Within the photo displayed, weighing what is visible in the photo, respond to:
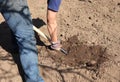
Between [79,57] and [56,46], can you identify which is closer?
[79,57]

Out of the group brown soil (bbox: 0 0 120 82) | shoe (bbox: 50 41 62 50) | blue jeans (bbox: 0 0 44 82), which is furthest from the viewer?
shoe (bbox: 50 41 62 50)

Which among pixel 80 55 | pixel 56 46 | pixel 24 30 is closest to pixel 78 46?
pixel 80 55

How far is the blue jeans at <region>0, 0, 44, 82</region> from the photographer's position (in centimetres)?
355

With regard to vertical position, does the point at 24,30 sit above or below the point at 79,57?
above

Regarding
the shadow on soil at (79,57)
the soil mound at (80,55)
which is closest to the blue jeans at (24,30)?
the shadow on soil at (79,57)

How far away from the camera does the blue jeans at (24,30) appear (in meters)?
3.55

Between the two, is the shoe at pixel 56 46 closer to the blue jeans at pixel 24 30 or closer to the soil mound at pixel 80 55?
the soil mound at pixel 80 55

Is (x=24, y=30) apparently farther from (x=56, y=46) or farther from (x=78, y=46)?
(x=78, y=46)

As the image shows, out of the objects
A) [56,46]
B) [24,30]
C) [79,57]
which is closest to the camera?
[24,30]

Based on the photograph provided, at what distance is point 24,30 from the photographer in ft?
12.0

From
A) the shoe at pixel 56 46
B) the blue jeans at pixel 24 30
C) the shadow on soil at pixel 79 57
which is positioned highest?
the blue jeans at pixel 24 30

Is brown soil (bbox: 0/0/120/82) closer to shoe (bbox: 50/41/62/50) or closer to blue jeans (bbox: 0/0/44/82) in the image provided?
shoe (bbox: 50/41/62/50)

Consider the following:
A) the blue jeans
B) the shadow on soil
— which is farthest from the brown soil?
the blue jeans

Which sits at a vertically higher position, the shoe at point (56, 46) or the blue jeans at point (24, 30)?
the blue jeans at point (24, 30)
